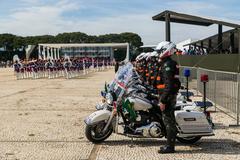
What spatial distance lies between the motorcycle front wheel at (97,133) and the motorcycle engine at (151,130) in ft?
2.12

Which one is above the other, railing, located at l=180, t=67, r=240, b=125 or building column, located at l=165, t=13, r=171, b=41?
building column, located at l=165, t=13, r=171, b=41

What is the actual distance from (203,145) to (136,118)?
129 cm

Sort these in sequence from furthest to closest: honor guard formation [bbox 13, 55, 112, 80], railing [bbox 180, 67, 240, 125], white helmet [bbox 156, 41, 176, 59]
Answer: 1. honor guard formation [bbox 13, 55, 112, 80]
2. railing [bbox 180, 67, 240, 125]
3. white helmet [bbox 156, 41, 176, 59]

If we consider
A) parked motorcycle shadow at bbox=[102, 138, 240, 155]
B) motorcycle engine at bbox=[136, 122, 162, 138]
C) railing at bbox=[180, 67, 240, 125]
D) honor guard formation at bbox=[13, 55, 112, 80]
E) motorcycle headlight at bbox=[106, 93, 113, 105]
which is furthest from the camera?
honor guard formation at bbox=[13, 55, 112, 80]

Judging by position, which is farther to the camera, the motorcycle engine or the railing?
the railing

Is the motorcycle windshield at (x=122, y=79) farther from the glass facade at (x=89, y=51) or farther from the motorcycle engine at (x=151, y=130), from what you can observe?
the glass facade at (x=89, y=51)

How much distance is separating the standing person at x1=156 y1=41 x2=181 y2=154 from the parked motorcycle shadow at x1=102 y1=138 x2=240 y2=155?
35 centimetres

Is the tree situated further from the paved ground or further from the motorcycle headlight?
the motorcycle headlight

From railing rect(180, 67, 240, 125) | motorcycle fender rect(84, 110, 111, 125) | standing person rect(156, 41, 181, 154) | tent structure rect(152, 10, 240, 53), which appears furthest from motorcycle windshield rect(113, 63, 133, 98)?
tent structure rect(152, 10, 240, 53)

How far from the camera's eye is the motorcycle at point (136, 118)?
7504 millimetres

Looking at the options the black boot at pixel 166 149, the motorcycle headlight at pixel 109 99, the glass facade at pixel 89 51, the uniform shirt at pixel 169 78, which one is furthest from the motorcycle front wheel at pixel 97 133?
the glass facade at pixel 89 51

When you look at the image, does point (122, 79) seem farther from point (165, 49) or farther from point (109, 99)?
point (165, 49)

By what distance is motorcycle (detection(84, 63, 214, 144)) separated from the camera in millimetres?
7504

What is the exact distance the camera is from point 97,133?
790cm
